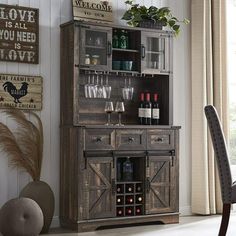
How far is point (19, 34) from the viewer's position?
17.3 ft

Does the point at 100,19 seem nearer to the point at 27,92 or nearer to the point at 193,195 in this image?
the point at 27,92

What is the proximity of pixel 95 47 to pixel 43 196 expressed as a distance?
4.74 feet

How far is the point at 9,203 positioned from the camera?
473cm

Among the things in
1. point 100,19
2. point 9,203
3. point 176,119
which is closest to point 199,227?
point 176,119

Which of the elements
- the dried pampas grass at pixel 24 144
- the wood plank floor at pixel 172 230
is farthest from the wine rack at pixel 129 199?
the dried pampas grass at pixel 24 144

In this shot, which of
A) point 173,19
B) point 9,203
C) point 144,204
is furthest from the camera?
point 173,19

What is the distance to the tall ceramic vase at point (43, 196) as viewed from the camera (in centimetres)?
509

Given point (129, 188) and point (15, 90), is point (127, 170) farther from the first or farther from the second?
point (15, 90)

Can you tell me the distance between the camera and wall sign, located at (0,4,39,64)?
17.1ft

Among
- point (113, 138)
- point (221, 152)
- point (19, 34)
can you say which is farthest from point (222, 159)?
point (19, 34)

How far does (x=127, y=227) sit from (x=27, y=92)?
5.16 feet

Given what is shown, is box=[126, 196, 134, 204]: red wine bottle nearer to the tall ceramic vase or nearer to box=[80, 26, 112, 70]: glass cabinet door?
the tall ceramic vase

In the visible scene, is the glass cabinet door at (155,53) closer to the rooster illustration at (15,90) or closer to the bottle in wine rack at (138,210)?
the rooster illustration at (15,90)

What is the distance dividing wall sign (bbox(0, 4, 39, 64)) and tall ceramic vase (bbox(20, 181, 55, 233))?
1144mm
